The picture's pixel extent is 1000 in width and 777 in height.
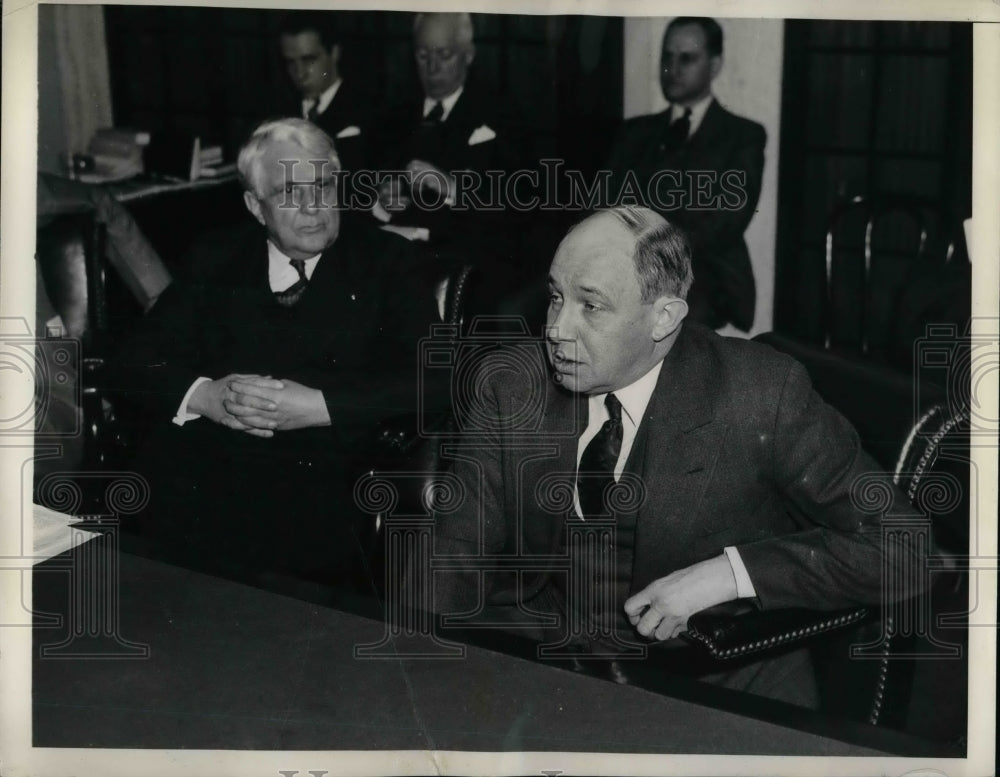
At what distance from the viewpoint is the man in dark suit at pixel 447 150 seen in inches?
113

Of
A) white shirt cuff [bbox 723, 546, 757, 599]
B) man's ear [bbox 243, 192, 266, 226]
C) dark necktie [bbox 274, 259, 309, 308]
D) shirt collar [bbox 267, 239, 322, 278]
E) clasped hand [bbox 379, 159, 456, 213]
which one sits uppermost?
clasped hand [bbox 379, 159, 456, 213]

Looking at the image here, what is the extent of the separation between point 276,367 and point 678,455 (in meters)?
0.95

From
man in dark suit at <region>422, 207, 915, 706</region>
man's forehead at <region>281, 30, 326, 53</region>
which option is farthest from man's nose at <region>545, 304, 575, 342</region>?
man's forehead at <region>281, 30, 326, 53</region>

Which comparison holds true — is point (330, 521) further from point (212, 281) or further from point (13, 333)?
point (13, 333)

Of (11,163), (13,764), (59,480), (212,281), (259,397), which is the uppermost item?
(11,163)

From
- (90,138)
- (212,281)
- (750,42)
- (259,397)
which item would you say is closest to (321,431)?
(259,397)

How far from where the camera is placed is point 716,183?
283 centimetres

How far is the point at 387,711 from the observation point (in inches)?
106

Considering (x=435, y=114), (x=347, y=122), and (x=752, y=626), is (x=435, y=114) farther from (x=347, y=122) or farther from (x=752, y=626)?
(x=752, y=626)

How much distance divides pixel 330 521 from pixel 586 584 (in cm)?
62

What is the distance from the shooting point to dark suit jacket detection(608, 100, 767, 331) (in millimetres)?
2807

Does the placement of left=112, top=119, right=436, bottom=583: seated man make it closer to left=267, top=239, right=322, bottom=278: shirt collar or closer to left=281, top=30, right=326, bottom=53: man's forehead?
left=267, top=239, right=322, bottom=278: shirt collar

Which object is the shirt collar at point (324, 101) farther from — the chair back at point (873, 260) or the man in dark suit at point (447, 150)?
the chair back at point (873, 260)

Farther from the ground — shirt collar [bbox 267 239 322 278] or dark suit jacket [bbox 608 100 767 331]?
dark suit jacket [bbox 608 100 767 331]
